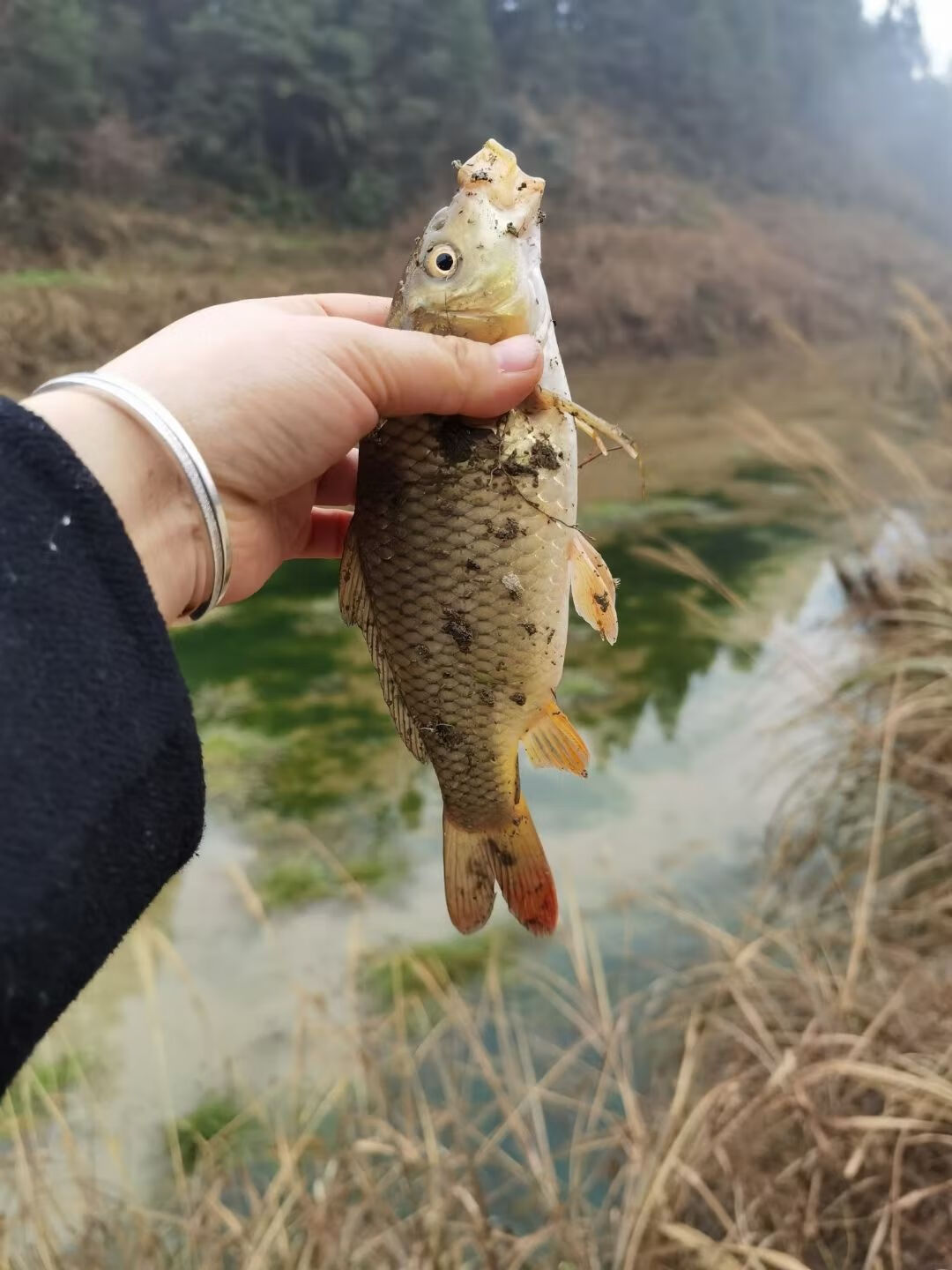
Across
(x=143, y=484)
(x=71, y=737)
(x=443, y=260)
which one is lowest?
(x=71, y=737)

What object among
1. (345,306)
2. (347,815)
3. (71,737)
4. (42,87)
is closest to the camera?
(71,737)

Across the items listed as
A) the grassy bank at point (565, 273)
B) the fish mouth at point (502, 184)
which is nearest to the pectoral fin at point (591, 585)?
the fish mouth at point (502, 184)

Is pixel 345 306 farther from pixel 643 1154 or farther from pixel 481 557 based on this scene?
pixel 643 1154

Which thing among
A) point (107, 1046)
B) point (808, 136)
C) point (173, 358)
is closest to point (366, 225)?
point (107, 1046)

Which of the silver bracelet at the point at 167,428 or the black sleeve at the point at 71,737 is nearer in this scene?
the black sleeve at the point at 71,737

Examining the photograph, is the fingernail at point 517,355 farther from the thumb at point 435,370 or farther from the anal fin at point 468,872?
A: the anal fin at point 468,872

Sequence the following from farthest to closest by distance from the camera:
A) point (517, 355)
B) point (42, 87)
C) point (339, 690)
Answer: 1. point (42, 87)
2. point (339, 690)
3. point (517, 355)

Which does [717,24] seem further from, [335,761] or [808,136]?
[335,761]

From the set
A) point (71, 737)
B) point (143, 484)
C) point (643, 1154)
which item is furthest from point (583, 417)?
point (643, 1154)
